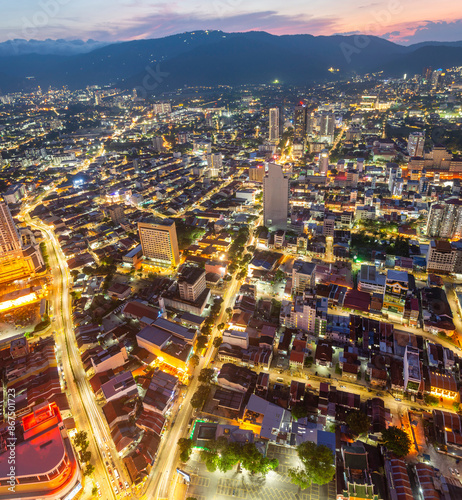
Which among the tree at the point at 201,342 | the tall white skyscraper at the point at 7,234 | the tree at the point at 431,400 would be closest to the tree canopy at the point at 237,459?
the tree at the point at 201,342

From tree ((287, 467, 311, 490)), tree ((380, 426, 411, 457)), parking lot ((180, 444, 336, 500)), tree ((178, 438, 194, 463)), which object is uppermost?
tree ((380, 426, 411, 457))

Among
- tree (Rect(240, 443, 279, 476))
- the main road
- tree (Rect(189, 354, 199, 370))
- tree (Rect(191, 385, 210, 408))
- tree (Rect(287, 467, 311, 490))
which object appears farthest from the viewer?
tree (Rect(189, 354, 199, 370))

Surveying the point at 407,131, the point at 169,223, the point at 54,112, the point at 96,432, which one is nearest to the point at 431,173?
the point at 407,131

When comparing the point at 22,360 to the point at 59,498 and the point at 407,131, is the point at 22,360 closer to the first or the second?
the point at 59,498

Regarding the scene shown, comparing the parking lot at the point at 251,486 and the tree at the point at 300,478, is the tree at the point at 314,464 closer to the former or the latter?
the tree at the point at 300,478

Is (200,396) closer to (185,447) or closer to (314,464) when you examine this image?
(185,447)

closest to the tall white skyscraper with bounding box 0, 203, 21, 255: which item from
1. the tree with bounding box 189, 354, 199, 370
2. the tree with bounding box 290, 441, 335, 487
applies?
the tree with bounding box 189, 354, 199, 370

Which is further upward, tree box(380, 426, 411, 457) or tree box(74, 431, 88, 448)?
tree box(380, 426, 411, 457)

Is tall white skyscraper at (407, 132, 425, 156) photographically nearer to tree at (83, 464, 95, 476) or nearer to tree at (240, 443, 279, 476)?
tree at (240, 443, 279, 476)
